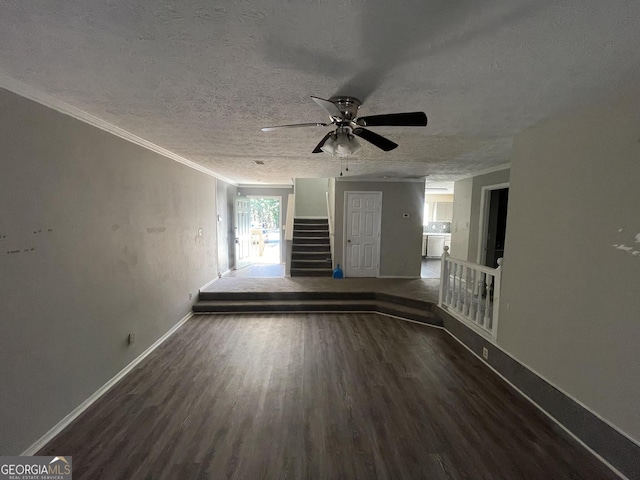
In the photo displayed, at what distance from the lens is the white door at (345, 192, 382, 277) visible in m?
5.87

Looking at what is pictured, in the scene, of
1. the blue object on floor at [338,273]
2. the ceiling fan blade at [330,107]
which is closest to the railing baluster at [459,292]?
the blue object on floor at [338,273]

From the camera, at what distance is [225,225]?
6215 millimetres

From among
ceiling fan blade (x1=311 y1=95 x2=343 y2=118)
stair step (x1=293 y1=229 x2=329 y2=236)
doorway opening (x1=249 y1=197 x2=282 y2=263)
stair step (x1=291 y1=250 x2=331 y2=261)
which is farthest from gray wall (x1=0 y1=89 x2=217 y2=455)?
doorway opening (x1=249 y1=197 x2=282 y2=263)

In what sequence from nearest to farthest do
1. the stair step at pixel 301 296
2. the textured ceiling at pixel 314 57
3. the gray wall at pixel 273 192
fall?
the textured ceiling at pixel 314 57
the stair step at pixel 301 296
the gray wall at pixel 273 192

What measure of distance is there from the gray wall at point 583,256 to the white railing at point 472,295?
0.33 metres

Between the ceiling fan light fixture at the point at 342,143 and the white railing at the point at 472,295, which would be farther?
the white railing at the point at 472,295

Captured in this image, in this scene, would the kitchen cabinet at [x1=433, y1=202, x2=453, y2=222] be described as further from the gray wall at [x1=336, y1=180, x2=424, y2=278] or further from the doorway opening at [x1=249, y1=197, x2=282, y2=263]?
the doorway opening at [x1=249, y1=197, x2=282, y2=263]

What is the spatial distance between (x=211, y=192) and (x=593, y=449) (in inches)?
230

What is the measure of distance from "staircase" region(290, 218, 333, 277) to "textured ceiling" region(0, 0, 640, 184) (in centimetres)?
416

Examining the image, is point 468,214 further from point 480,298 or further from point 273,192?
point 273,192

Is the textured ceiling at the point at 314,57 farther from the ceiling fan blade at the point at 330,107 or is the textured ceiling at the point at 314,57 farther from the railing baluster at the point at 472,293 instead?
the railing baluster at the point at 472,293

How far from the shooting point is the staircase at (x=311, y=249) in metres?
6.08

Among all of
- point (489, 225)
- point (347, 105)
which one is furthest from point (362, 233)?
point (347, 105)

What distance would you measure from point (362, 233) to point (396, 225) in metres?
0.79
